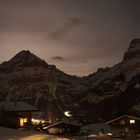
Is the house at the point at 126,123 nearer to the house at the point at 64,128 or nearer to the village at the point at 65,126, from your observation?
the village at the point at 65,126

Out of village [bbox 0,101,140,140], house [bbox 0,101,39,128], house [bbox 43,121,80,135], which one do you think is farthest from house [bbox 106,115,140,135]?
house [bbox 0,101,39,128]

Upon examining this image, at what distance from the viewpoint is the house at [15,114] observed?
65.4 metres

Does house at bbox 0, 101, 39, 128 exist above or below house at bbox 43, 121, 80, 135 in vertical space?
above

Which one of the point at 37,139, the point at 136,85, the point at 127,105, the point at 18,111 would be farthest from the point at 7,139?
the point at 136,85

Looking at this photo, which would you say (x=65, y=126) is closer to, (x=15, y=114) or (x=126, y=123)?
(x=126, y=123)

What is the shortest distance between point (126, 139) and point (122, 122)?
16.5 metres

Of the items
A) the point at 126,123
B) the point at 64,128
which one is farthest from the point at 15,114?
the point at 126,123

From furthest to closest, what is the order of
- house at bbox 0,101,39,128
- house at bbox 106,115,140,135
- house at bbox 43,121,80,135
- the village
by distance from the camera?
house at bbox 43,121,80,135, house at bbox 106,115,140,135, the village, house at bbox 0,101,39,128

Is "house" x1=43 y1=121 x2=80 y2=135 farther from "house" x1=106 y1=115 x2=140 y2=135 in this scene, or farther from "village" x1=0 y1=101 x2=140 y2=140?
"house" x1=106 y1=115 x2=140 y2=135

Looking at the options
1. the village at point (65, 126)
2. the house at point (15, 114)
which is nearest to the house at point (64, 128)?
the village at point (65, 126)

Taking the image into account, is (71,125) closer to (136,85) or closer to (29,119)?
(29,119)

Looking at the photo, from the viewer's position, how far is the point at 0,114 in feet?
213

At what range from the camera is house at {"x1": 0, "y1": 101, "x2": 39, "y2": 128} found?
65.4 meters

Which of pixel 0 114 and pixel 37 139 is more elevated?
pixel 0 114
